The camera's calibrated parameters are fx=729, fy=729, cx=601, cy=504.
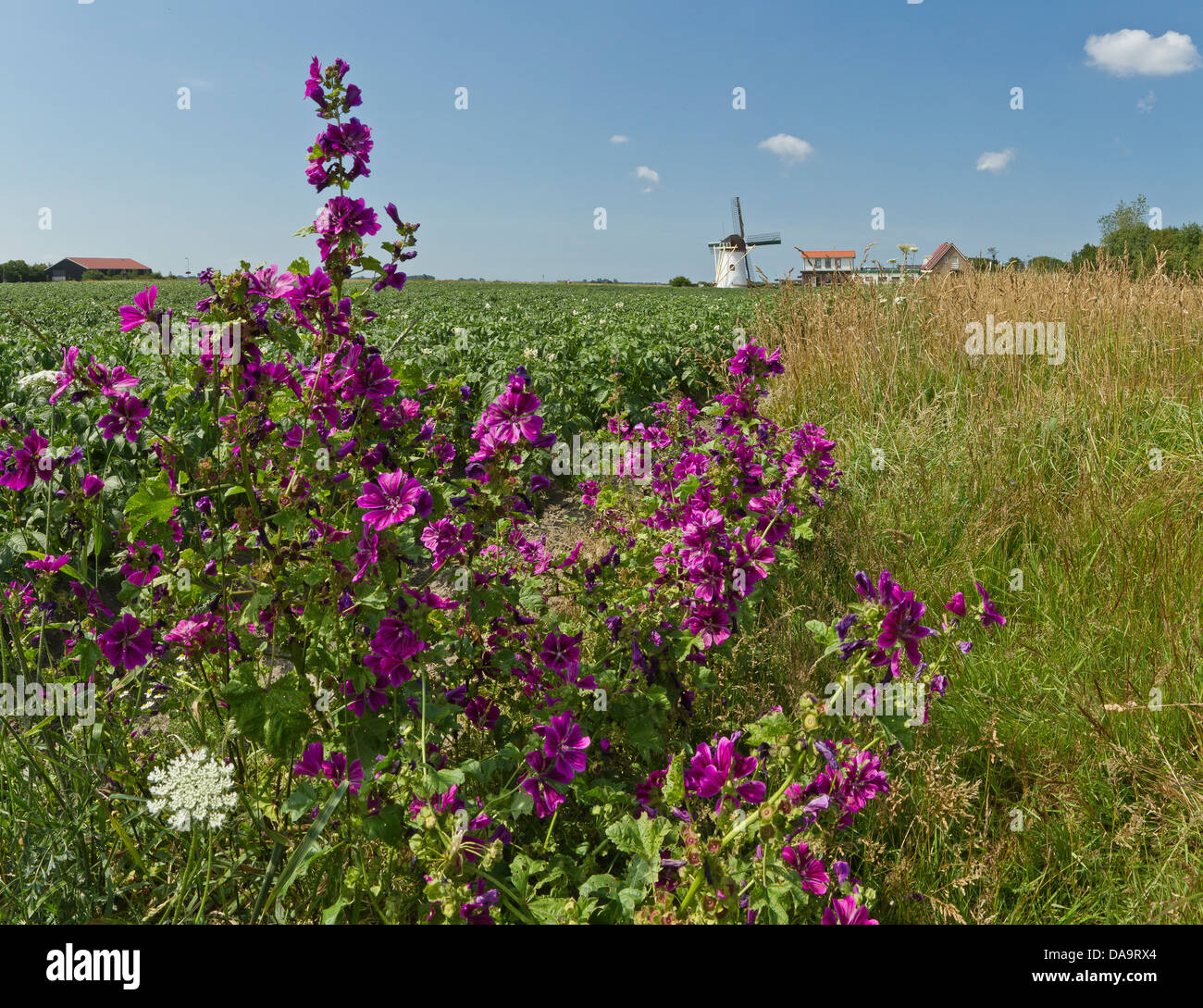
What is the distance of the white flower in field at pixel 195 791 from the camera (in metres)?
1.33

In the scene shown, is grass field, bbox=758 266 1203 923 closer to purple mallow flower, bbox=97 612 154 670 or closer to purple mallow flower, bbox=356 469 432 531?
purple mallow flower, bbox=356 469 432 531

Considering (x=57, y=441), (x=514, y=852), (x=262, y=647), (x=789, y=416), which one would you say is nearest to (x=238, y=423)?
(x=262, y=647)

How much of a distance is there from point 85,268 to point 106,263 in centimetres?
388

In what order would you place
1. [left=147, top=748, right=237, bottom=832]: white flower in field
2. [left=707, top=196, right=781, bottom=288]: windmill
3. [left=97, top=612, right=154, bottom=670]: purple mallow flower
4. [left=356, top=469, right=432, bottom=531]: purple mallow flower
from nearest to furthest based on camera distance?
1. [left=147, top=748, right=237, bottom=832]: white flower in field
2. [left=356, top=469, right=432, bottom=531]: purple mallow flower
3. [left=97, top=612, right=154, bottom=670]: purple mallow flower
4. [left=707, top=196, right=781, bottom=288]: windmill

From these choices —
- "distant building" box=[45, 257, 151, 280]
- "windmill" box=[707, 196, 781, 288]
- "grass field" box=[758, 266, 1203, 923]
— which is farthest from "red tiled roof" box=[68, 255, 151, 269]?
"grass field" box=[758, 266, 1203, 923]

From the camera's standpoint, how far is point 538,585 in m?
2.05

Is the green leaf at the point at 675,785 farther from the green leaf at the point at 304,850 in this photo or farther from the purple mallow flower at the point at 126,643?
the purple mallow flower at the point at 126,643

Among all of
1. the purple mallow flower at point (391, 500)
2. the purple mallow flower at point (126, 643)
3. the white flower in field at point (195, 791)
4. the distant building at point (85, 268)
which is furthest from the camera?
the distant building at point (85, 268)

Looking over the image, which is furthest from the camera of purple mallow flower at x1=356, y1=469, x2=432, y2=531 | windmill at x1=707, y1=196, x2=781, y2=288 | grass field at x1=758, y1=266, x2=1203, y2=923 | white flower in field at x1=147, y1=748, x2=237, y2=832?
windmill at x1=707, y1=196, x2=781, y2=288

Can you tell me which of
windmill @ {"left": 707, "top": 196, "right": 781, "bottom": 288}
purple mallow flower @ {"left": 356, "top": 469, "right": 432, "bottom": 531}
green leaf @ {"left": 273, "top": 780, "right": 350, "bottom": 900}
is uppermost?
windmill @ {"left": 707, "top": 196, "right": 781, "bottom": 288}

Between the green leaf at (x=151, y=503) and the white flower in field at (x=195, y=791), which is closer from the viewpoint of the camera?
the white flower in field at (x=195, y=791)

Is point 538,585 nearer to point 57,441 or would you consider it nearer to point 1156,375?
point 57,441

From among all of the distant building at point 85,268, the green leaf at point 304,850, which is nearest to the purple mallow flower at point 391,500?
the green leaf at point 304,850

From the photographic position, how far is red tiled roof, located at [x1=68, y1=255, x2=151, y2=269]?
300ft
